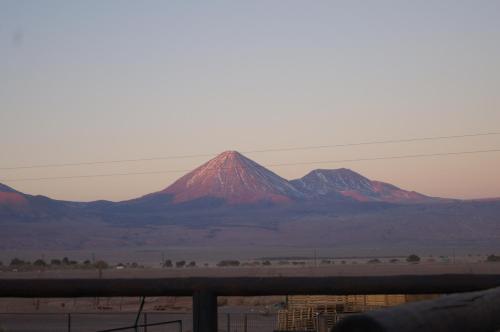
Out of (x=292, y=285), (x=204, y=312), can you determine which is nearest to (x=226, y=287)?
(x=204, y=312)

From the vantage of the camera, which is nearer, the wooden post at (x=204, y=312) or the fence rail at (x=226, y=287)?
the fence rail at (x=226, y=287)

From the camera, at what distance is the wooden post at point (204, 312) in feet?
15.5

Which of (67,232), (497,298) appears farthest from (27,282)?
(67,232)

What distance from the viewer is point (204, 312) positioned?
4.73 m

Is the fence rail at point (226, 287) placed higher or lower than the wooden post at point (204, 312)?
higher

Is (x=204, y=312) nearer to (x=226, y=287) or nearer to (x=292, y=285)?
(x=226, y=287)

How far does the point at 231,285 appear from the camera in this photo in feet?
15.4

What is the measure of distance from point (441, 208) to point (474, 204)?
9452 mm

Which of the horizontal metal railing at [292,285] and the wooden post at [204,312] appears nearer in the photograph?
the horizontal metal railing at [292,285]

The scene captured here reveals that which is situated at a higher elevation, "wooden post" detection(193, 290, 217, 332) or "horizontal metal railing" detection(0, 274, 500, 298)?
"horizontal metal railing" detection(0, 274, 500, 298)

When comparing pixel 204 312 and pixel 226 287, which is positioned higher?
pixel 226 287

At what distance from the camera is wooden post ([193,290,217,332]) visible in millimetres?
4727

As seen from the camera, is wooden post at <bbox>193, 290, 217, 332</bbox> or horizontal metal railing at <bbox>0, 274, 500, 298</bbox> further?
wooden post at <bbox>193, 290, 217, 332</bbox>

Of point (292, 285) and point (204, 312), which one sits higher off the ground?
point (292, 285)
